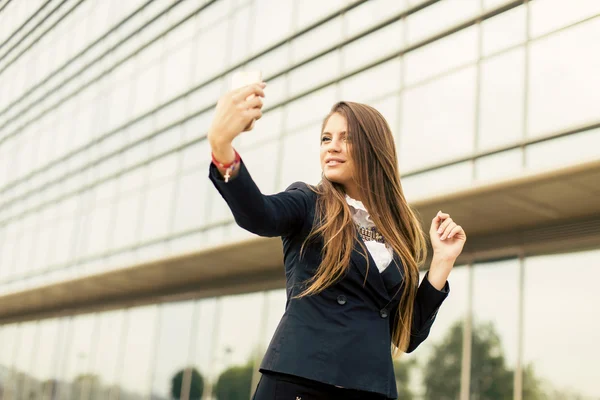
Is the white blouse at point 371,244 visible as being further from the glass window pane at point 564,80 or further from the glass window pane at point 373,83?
the glass window pane at point 373,83

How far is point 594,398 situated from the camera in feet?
25.7

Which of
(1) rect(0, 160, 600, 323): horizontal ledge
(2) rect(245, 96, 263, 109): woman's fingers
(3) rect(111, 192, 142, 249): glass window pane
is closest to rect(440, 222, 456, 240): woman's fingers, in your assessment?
(2) rect(245, 96, 263, 109): woman's fingers

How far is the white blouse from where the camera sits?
6.78 ft

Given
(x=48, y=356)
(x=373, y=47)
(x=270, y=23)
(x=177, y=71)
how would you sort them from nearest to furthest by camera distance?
(x=373, y=47), (x=270, y=23), (x=177, y=71), (x=48, y=356)

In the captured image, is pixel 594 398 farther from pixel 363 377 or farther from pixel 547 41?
pixel 363 377

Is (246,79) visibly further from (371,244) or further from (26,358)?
(26,358)

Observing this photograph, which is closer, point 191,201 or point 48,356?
point 191,201

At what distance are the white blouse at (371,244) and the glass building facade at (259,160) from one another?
5.95 m

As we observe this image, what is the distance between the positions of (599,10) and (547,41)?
27.8 inches

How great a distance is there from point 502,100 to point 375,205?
7.74 metres

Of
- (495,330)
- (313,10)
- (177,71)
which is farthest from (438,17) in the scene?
(177,71)

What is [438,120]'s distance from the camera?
10211 millimetres

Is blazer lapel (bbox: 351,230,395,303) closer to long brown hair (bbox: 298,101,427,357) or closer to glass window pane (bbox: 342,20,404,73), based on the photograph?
long brown hair (bbox: 298,101,427,357)

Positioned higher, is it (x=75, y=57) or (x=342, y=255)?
(x=75, y=57)
